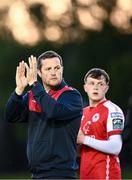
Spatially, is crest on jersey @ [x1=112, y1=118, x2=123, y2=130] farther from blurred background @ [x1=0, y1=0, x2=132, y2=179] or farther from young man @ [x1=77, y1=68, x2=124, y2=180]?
blurred background @ [x1=0, y1=0, x2=132, y2=179]

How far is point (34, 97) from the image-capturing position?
28.1ft

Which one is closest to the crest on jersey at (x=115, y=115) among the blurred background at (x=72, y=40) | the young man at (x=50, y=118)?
the young man at (x=50, y=118)

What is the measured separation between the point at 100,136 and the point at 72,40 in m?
29.0

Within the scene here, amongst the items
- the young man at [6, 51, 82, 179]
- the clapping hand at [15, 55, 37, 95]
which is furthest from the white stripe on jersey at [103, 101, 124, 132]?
the clapping hand at [15, 55, 37, 95]

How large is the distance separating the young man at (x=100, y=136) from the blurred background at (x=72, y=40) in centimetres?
2215

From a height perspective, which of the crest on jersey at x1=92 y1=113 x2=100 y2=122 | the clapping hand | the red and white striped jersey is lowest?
the red and white striped jersey

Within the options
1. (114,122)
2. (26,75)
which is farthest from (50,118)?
(114,122)

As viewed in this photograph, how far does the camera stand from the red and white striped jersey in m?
9.51

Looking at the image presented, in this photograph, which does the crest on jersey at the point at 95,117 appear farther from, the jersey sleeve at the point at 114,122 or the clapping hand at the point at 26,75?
the clapping hand at the point at 26,75

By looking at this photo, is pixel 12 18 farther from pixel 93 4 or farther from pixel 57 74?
pixel 57 74

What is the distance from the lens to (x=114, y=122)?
947 centimetres

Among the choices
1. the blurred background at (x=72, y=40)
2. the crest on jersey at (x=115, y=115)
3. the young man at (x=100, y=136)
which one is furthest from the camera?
the blurred background at (x=72, y=40)

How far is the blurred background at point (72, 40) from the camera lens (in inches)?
1384

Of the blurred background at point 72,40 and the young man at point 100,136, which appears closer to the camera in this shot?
the young man at point 100,136
